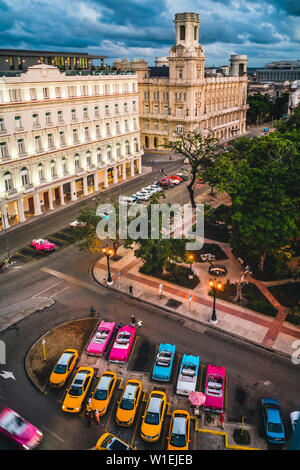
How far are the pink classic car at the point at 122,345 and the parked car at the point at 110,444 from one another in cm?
741

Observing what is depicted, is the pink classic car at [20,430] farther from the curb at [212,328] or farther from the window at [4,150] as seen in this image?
the window at [4,150]

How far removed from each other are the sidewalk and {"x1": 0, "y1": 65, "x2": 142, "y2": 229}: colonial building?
60.8 ft

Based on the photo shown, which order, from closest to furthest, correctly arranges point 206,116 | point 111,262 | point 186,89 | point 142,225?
1. point 142,225
2. point 111,262
3. point 186,89
4. point 206,116

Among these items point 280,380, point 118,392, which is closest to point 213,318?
point 280,380

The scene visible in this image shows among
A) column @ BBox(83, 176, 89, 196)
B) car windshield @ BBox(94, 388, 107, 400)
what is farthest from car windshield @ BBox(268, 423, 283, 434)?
column @ BBox(83, 176, 89, 196)

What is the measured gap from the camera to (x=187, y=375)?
27469 millimetres

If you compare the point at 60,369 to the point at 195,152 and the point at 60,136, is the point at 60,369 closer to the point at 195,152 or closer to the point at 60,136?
the point at 60,136

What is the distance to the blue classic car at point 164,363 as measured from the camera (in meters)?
27.7

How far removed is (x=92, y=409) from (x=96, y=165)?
47688mm

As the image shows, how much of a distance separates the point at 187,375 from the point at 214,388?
224 cm

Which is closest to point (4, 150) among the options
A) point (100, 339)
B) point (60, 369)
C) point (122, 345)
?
point (100, 339)

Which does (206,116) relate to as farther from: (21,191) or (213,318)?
(213,318)

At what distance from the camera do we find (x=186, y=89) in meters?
87.8

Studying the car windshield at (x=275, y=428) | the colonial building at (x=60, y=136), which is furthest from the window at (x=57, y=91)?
the car windshield at (x=275, y=428)
